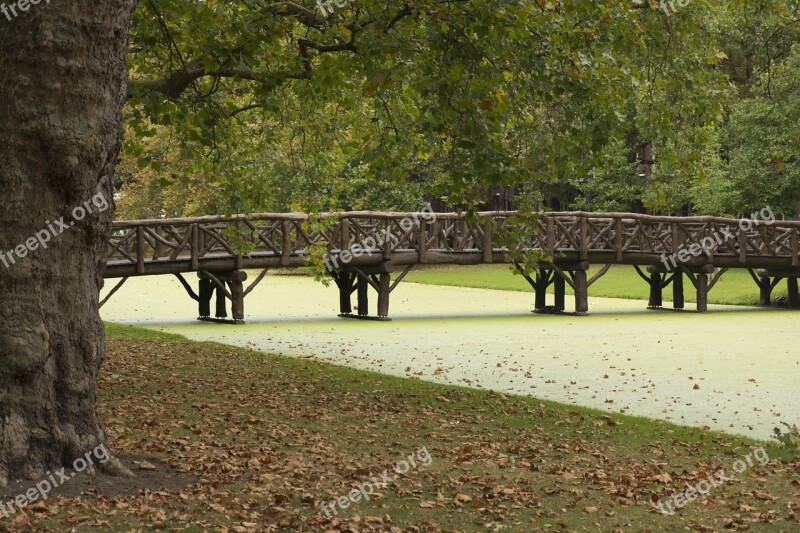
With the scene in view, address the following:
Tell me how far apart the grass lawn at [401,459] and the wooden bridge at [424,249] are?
922 centimetres

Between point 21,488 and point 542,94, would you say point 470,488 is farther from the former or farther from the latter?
point 542,94

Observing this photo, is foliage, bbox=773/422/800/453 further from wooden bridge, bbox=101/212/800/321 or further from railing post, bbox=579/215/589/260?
railing post, bbox=579/215/589/260

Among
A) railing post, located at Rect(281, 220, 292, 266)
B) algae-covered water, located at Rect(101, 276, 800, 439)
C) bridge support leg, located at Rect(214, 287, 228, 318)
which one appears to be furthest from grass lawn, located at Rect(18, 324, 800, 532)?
bridge support leg, located at Rect(214, 287, 228, 318)

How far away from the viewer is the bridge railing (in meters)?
23.4

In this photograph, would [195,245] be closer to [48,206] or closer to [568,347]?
[568,347]

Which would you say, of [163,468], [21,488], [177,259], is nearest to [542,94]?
[163,468]

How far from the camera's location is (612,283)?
4012 cm

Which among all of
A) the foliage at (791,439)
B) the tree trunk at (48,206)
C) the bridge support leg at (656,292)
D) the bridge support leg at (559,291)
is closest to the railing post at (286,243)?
the bridge support leg at (559,291)

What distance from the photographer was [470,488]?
8.32 metres

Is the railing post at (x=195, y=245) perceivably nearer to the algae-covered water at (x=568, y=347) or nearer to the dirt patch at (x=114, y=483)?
the algae-covered water at (x=568, y=347)

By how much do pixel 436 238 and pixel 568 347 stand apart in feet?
25.6

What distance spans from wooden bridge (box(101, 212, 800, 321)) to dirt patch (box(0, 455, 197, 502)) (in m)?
12.9

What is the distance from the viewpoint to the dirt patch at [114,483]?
7.46m

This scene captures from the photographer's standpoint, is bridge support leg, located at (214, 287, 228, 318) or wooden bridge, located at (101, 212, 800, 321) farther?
bridge support leg, located at (214, 287, 228, 318)
